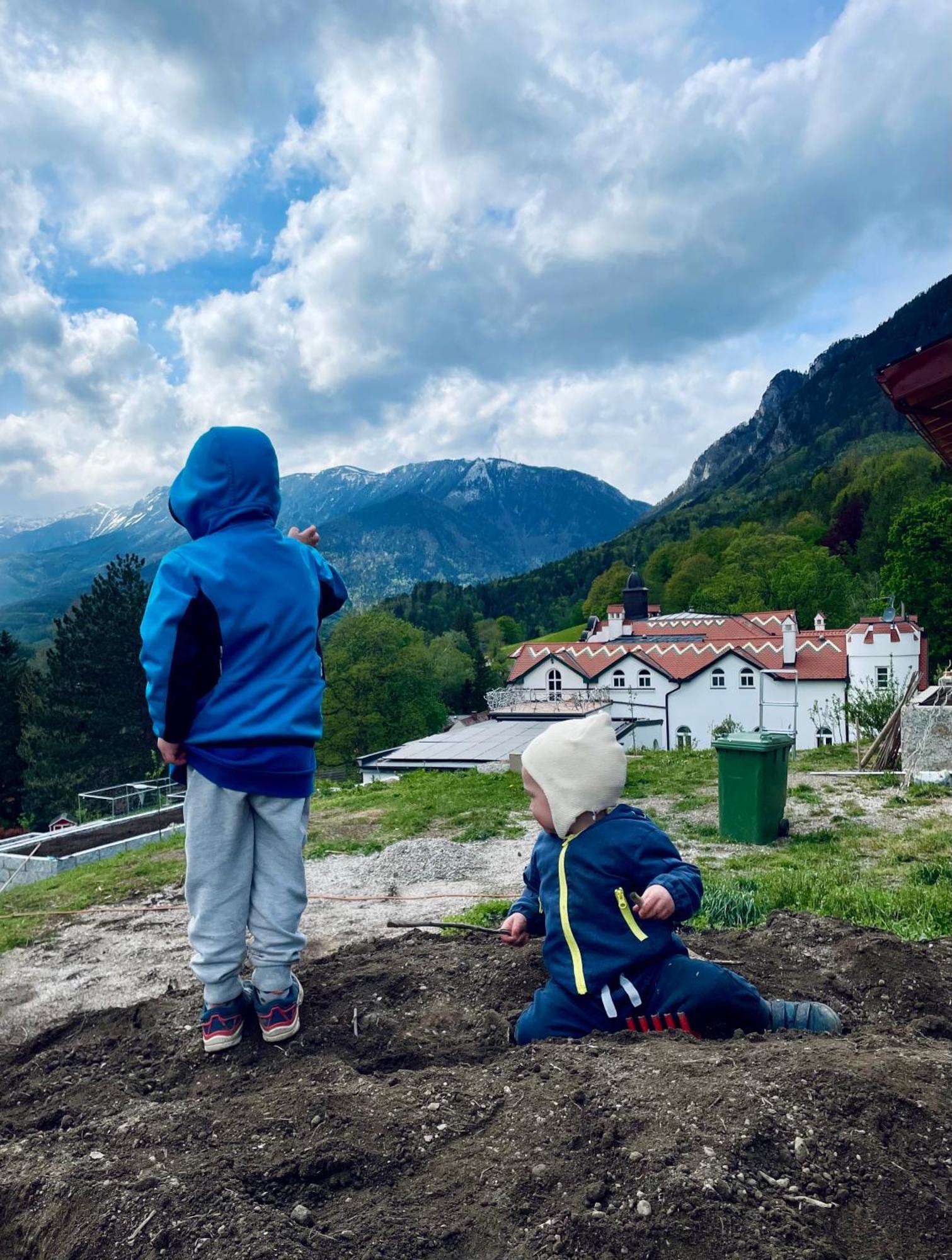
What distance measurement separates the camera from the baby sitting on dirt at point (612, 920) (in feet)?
8.77

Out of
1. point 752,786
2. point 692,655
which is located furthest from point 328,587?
point 692,655

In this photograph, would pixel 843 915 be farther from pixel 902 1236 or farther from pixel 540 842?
pixel 902 1236

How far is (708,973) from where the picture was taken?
2.71 m

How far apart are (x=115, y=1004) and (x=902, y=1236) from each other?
12.5 feet

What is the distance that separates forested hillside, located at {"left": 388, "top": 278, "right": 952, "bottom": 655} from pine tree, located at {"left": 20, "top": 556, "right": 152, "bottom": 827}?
125ft

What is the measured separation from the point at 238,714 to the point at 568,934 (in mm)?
1442

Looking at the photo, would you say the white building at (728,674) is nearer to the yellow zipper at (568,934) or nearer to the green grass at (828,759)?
the green grass at (828,759)

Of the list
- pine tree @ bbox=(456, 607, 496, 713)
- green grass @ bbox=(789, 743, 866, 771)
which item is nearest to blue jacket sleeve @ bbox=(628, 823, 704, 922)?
green grass @ bbox=(789, 743, 866, 771)

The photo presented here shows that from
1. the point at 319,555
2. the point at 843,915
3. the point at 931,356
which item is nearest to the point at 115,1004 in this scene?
the point at 319,555

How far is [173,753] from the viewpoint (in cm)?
296

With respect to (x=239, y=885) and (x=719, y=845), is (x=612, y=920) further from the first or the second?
(x=719, y=845)

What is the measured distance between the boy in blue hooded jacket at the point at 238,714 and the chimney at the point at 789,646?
47.3m

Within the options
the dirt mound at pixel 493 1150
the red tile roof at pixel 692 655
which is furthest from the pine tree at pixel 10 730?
the dirt mound at pixel 493 1150

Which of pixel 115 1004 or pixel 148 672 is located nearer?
pixel 148 672
